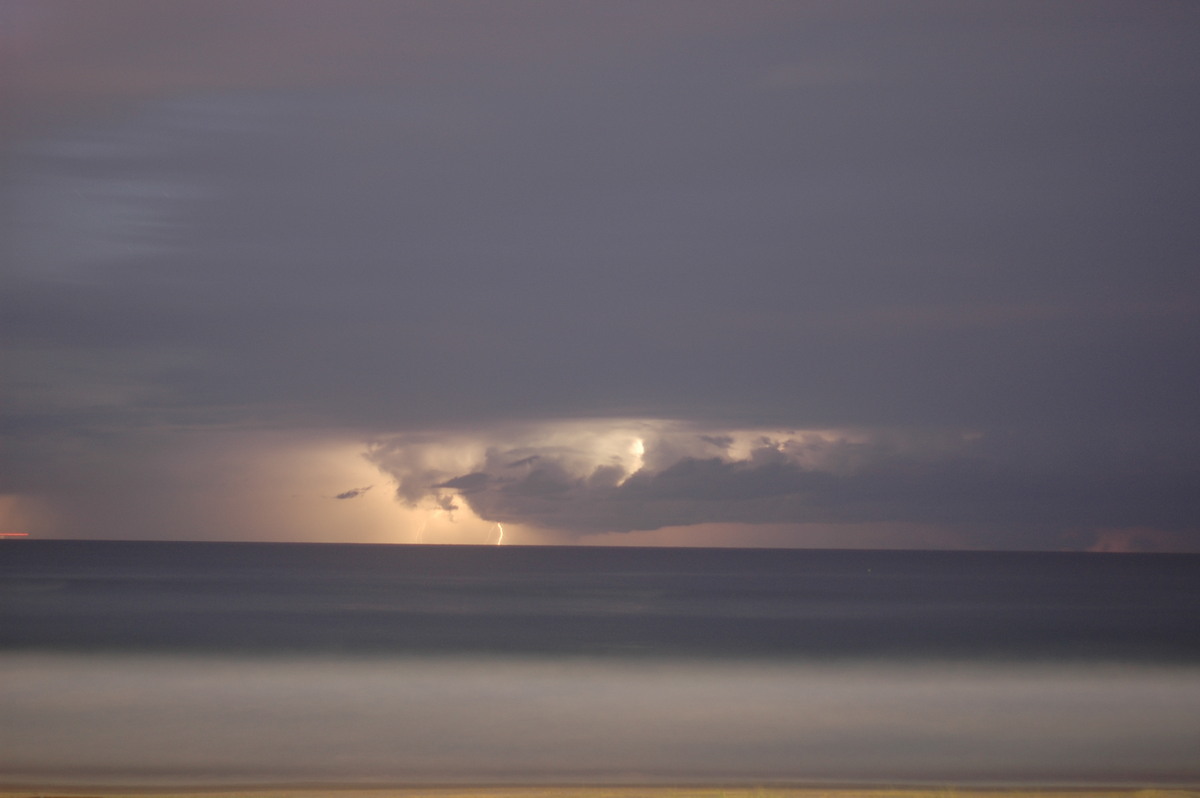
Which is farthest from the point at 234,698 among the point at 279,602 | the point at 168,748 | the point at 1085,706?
the point at 279,602

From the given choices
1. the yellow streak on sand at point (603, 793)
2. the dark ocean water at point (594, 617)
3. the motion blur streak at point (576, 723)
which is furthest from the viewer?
the dark ocean water at point (594, 617)

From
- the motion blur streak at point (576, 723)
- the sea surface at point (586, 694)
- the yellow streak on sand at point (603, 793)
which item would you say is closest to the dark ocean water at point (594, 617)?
the sea surface at point (586, 694)

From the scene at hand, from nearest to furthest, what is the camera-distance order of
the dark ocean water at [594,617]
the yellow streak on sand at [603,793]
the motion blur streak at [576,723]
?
the yellow streak on sand at [603,793] < the motion blur streak at [576,723] < the dark ocean water at [594,617]

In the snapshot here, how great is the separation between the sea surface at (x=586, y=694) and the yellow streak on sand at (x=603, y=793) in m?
0.80

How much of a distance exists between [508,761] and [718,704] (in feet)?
23.2

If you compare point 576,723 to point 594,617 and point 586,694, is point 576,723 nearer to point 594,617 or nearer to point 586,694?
point 586,694

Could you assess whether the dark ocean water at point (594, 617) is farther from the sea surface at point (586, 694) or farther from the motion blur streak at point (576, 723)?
the motion blur streak at point (576, 723)

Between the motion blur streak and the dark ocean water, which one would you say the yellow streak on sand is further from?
the dark ocean water

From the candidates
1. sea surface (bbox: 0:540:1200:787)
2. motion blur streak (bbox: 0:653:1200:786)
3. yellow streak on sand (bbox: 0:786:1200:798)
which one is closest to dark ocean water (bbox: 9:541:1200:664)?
sea surface (bbox: 0:540:1200:787)

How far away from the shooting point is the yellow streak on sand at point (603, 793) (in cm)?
1002

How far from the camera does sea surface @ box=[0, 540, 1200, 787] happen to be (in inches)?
523

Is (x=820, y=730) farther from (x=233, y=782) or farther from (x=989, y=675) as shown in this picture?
(x=989, y=675)

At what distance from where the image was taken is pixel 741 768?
13242 millimetres

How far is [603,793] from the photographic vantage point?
9.87 m
